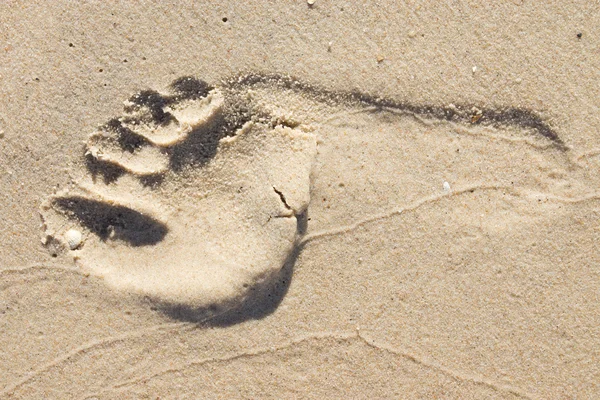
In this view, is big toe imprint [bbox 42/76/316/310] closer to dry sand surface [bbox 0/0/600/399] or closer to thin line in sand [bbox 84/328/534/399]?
dry sand surface [bbox 0/0/600/399]

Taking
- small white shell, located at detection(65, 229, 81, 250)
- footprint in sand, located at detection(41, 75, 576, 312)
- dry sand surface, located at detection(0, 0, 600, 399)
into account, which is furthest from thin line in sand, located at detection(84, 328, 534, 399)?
small white shell, located at detection(65, 229, 81, 250)

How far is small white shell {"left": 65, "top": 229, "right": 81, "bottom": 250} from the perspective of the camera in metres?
2.67

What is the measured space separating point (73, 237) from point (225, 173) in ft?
3.29

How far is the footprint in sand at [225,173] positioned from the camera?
8.51ft

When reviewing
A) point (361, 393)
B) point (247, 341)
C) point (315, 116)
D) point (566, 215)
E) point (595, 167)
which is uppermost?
point (315, 116)

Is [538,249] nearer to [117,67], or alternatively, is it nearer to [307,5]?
[307,5]

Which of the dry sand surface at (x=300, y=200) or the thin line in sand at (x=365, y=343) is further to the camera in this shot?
the thin line in sand at (x=365, y=343)

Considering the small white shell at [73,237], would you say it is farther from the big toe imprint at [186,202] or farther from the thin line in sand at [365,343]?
the thin line in sand at [365,343]

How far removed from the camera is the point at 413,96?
2.65 meters

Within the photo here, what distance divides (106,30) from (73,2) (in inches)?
9.8

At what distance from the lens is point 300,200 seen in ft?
8.49

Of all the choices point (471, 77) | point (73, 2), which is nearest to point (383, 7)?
point (471, 77)

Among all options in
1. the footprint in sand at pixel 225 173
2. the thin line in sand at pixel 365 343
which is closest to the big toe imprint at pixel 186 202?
the footprint in sand at pixel 225 173

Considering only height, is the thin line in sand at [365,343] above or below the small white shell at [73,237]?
below
